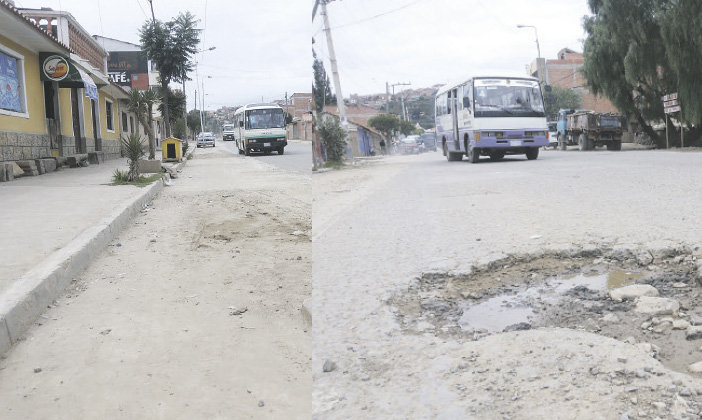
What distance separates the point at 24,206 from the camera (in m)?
6.88

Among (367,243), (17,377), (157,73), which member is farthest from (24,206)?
(157,73)

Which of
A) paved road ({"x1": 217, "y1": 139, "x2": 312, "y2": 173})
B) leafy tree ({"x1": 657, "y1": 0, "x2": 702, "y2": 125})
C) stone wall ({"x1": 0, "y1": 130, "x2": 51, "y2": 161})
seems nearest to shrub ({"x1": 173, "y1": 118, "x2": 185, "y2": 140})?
paved road ({"x1": 217, "y1": 139, "x2": 312, "y2": 173})

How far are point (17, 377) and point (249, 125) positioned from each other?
2293cm

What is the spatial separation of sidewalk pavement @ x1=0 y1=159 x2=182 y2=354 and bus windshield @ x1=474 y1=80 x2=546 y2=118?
320 inches

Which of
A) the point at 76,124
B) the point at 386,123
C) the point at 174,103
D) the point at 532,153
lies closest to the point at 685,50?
the point at 532,153

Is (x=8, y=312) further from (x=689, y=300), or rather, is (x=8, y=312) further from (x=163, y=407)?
(x=689, y=300)

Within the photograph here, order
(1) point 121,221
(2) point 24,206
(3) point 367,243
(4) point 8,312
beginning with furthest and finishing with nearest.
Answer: (2) point 24,206
(1) point 121,221
(3) point 367,243
(4) point 8,312

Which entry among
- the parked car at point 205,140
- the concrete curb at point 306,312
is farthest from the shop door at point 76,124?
the parked car at point 205,140

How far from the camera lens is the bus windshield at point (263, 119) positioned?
24.1 metres

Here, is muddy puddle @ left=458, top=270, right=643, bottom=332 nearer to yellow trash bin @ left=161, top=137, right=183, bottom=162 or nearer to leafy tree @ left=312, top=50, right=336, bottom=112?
leafy tree @ left=312, top=50, right=336, bottom=112

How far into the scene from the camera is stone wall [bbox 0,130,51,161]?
37.6 feet

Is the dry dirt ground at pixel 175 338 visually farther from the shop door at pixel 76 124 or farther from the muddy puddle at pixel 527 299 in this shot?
the shop door at pixel 76 124

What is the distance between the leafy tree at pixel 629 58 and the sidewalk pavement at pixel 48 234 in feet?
64.3

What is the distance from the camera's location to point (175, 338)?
276cm
